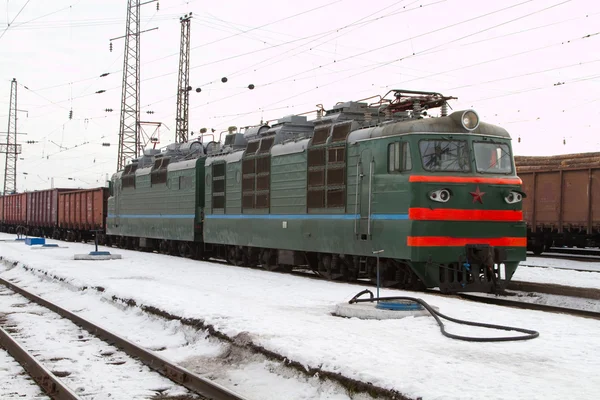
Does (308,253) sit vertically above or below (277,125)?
below

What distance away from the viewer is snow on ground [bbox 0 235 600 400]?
6.49 metres

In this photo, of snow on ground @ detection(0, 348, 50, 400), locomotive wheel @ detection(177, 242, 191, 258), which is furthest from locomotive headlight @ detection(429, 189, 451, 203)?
locomotive wheel @ detection(177, 242, 191, 258)

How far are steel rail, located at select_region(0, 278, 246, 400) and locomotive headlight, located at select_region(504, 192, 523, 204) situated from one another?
8.46 metres

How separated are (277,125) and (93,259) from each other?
27.6 ft

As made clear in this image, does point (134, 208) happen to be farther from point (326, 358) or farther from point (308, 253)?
point (326, 358)

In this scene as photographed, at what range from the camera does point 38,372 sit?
805cm

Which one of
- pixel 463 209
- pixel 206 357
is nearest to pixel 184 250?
pixel 463 209

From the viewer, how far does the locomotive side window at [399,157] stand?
1446cm

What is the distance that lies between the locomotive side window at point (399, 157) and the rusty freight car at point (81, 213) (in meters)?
26.5

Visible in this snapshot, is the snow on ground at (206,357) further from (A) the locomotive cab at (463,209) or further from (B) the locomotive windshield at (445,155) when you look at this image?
(B) the locomotive windshield at (445,155)

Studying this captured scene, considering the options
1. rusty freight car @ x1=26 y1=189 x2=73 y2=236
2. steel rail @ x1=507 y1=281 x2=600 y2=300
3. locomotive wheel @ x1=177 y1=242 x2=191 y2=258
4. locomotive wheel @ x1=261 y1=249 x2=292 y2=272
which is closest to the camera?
steel rail @ x1=507 y1=281 x2=600 y2=300

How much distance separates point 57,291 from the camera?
16500 millimetres

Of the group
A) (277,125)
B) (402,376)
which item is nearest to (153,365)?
(402,376)

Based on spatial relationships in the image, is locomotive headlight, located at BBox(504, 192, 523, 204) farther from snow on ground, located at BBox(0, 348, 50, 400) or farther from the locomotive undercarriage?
snow on ground, located at BBox(0, 348, 50, 400)
